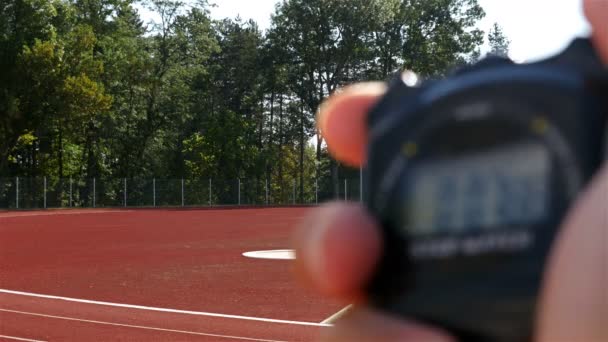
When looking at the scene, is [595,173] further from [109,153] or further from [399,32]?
[399,32]

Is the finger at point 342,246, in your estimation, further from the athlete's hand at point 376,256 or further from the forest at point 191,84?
the forest at point 191,84

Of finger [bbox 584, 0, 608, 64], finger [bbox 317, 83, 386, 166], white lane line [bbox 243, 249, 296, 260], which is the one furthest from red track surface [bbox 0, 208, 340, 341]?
finger [bbox 584, 0, 608, 64]

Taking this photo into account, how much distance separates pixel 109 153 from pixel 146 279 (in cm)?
3316

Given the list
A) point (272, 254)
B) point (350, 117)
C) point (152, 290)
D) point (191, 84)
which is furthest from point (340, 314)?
point (191, 84)

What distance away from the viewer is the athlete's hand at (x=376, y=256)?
72cm

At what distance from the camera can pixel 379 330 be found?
0.84 meters

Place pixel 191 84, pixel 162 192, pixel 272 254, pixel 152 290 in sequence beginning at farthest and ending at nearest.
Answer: pixel 191 84 < pixel 162 192 < pixel 272 254 < pixel 152 290

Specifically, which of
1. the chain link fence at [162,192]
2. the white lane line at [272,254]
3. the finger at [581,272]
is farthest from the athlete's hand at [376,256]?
the chain link fence at [162,192]

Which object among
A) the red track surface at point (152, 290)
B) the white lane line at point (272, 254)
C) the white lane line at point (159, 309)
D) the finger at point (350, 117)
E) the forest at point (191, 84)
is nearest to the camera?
the finger at point (350, 117)

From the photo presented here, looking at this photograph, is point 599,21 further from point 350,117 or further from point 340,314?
point 340,314

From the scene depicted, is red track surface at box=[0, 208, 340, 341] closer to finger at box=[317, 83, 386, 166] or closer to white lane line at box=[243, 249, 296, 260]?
white lane line at box=[243, 249, 296, 260]

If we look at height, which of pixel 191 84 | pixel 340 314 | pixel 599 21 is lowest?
pixel 340 314

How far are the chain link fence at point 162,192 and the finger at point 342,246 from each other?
107ft

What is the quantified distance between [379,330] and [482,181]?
19 cm
